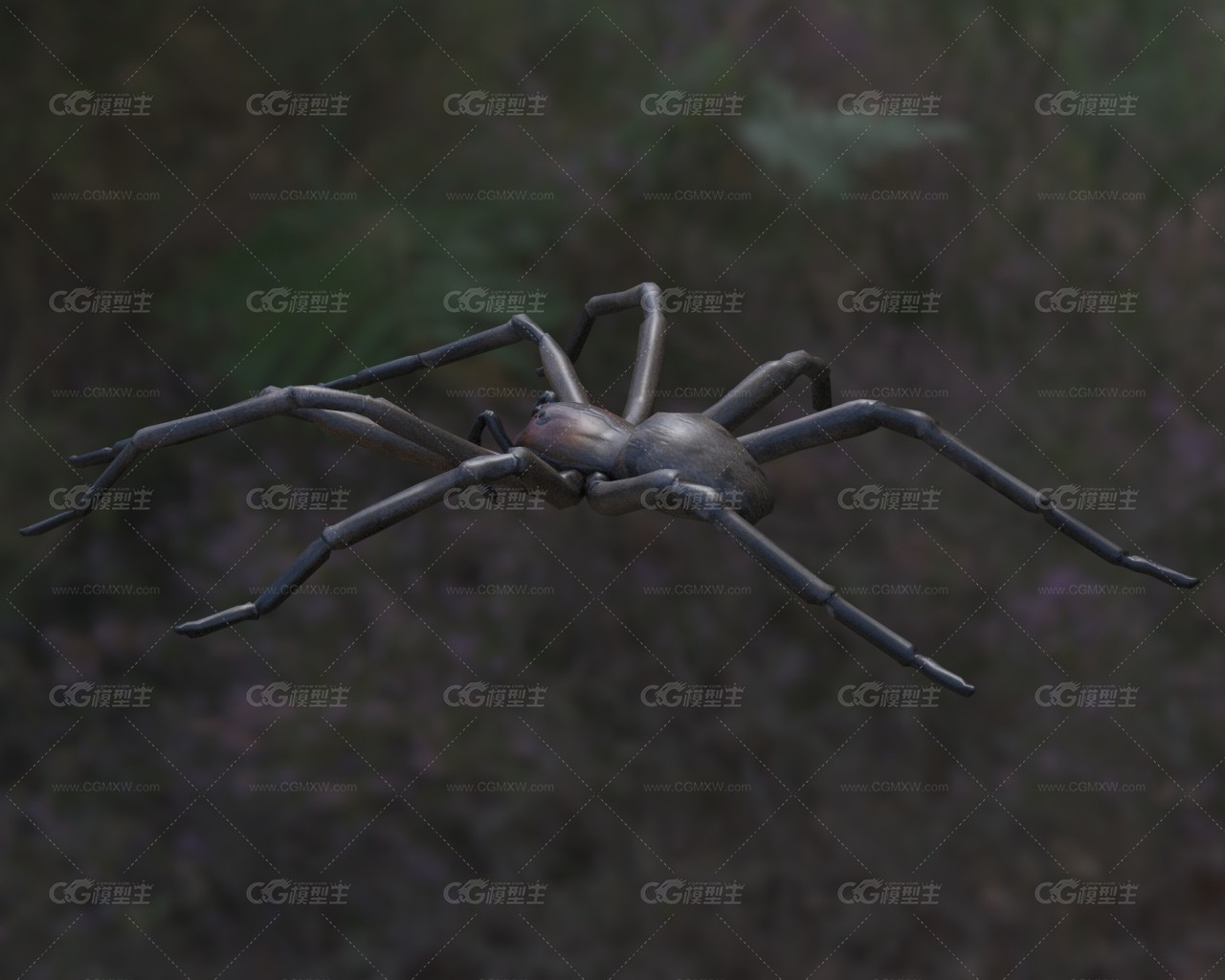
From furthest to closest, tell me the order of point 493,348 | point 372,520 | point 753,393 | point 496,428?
point 493,348
point 753,393
point 496,428
point 372,520

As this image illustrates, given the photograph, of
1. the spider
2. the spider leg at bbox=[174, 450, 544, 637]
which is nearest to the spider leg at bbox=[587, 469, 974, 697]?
the spider

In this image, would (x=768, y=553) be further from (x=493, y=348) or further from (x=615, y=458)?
(x=493, y=348)

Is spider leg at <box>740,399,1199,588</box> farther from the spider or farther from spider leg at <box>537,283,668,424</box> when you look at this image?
spider leg at <box>537,283,668,424</box>

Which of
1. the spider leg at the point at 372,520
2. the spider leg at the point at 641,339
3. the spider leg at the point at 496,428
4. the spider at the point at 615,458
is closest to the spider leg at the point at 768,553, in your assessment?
the spider at the point at 615,458

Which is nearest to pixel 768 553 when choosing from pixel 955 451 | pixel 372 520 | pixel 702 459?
pixel 702 459

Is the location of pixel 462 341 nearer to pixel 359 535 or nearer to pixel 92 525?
pixel 359 535

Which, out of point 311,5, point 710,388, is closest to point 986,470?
point 710,388
